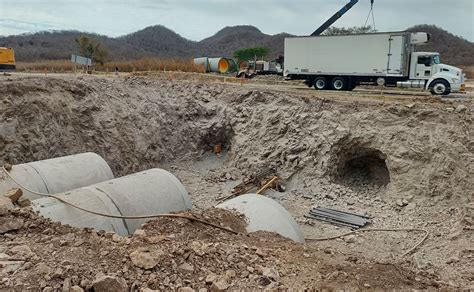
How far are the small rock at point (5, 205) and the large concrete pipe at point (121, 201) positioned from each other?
47 cm

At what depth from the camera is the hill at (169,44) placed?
218 ft

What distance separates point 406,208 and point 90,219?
9.95 metres

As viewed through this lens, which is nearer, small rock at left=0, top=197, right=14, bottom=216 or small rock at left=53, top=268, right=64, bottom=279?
small rock at left=53, top=268, right=64, bottom=279

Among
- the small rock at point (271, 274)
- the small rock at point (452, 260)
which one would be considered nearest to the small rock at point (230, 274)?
the small rock at point (271, 274)

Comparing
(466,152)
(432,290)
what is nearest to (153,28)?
(466,152)

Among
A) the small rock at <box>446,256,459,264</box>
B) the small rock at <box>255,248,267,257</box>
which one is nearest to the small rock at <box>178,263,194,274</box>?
the small rock at <box>255,248,267,257</box>

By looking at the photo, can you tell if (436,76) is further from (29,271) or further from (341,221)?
(29,271)

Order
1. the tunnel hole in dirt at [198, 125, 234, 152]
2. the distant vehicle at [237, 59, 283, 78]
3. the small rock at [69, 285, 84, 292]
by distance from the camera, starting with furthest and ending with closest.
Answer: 1. the distant vehicle at [237, 59, 283, 78]
2. the tunnel hole in dirt at [198, 125, 234, 152]
3. the small rock at [69, 285, 84, 292]

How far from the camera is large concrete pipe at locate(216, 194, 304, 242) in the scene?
27.9 ft

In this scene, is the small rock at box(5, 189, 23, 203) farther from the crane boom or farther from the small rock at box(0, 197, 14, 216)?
the crane boom

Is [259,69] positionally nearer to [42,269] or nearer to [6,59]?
[6,59]

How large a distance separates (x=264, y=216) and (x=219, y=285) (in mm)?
3907

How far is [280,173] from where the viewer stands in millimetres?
15914

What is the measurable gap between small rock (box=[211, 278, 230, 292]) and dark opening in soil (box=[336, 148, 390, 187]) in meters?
11.3
